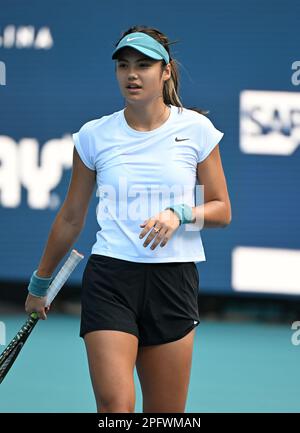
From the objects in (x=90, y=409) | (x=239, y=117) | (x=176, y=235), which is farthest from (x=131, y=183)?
(x=239, y=117)

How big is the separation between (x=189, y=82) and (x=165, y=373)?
4.41 metres

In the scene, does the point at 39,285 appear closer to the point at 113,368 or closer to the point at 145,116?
the point at 113,368

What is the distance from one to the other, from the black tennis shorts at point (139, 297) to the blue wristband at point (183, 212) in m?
0.19

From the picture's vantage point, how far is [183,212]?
11.9ft

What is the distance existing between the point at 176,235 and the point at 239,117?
13.9 ft

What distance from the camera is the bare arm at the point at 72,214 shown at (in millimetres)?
3833

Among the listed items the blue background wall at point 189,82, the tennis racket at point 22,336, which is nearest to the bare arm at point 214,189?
the tennis racket at point 22,336

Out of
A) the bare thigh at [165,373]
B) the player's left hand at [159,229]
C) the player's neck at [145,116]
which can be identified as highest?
the player's neck at [145,116]

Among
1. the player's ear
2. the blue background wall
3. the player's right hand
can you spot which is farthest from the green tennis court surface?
the player's ear

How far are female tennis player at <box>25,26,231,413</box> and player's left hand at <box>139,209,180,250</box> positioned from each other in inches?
1.9

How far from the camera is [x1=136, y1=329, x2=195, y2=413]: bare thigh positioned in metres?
3.71

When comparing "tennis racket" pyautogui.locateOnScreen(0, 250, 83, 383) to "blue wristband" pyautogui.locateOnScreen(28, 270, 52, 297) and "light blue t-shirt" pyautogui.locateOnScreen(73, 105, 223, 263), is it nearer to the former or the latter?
"blue wristband" pyautogui.locateOnScreen(28, 270, 52, 297)

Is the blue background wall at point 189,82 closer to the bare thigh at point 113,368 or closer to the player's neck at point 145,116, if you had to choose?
the player's neck at point 145,116

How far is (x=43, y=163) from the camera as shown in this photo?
26.2 feet
